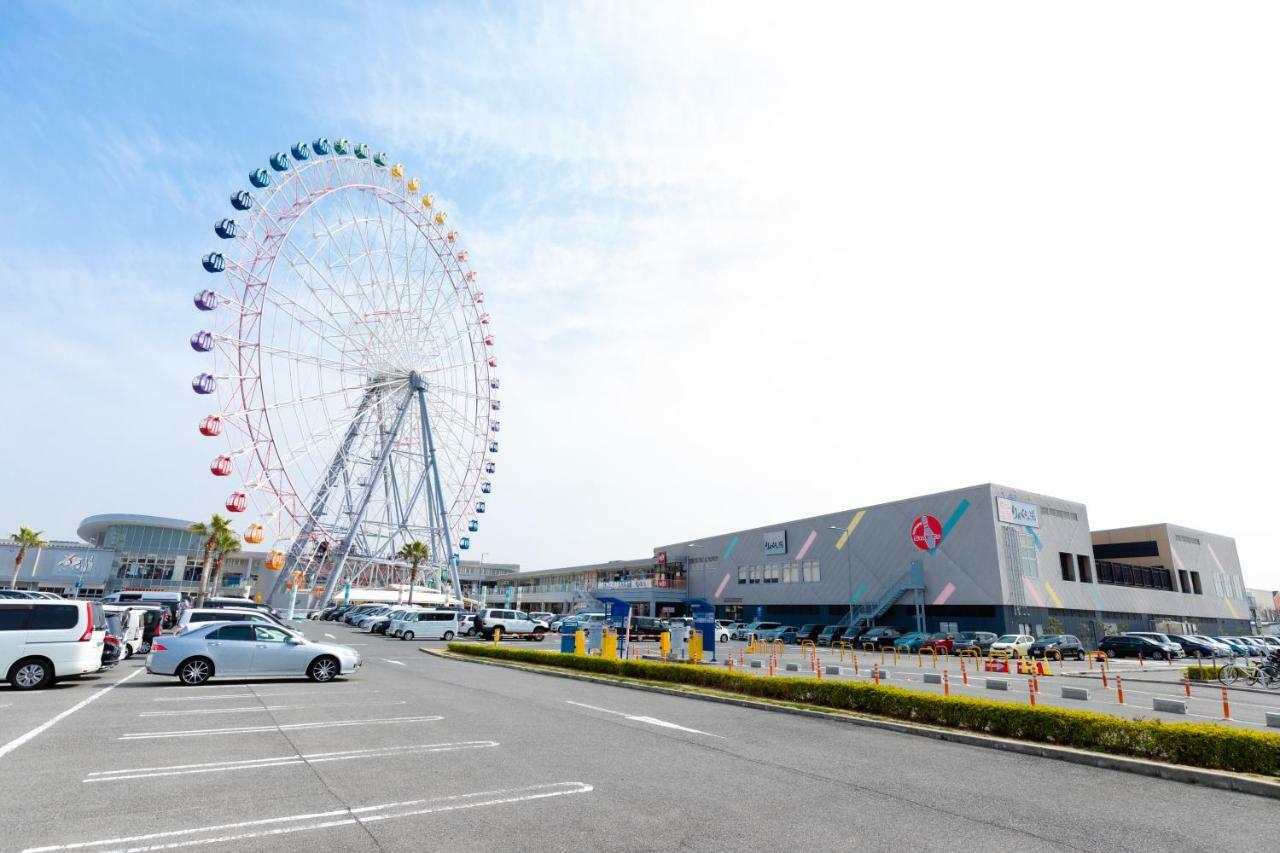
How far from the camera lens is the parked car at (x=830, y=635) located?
4915cm

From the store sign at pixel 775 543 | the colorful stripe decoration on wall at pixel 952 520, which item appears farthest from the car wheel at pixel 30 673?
the store sign at pixel 775 543

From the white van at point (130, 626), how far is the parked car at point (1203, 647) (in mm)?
54980

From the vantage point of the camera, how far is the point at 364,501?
63.4 m

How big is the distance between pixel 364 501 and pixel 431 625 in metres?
24.0

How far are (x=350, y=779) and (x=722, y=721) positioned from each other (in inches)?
303

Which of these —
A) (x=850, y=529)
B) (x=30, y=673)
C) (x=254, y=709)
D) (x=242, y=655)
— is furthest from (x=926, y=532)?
(x=30, y=673)

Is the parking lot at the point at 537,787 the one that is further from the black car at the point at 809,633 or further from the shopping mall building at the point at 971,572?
the black car at the point at 809,633

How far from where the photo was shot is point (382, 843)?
20.4ft

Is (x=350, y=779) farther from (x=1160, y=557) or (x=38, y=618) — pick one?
(x=1160, y=557)

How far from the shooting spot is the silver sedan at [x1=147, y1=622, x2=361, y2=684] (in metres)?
17.5

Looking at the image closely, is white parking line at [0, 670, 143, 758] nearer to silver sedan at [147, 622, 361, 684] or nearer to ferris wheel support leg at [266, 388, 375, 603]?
silver sedan at [147, 622, 361, 684]

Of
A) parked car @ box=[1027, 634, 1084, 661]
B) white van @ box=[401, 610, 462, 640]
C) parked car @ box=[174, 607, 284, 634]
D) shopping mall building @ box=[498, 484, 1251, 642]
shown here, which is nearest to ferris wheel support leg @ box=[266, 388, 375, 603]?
white van @ box=[401, 610, 462, 640]

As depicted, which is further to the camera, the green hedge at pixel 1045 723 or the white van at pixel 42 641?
the white van at pixel 42 641

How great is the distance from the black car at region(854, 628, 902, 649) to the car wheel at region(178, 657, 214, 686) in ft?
121
